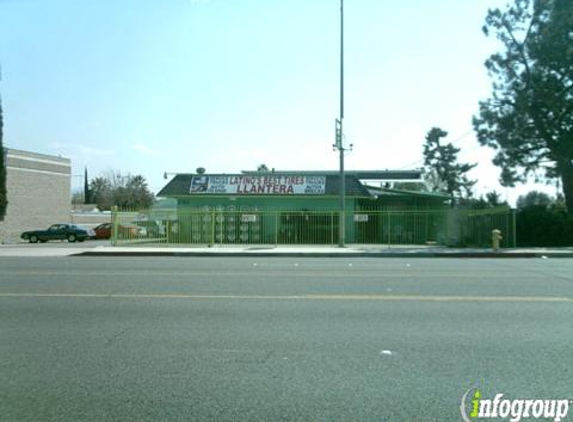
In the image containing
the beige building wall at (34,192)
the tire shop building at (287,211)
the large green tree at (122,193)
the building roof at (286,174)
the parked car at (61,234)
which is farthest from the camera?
the large green tree at (122,193)

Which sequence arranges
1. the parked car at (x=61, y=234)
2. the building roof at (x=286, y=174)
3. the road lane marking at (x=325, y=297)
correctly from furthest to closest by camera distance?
the parked car at (x=61, y=234), the building roof at (x=286, y=174), the road lane marking at (x=325, y=297)

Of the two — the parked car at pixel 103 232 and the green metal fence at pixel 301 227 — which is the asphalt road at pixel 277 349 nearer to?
the green metal fence at pixel 301 227

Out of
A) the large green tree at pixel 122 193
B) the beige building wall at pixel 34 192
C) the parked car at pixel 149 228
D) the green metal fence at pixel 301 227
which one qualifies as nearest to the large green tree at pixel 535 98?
the green metal fence at pixel 301 227

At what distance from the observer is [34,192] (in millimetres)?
48812

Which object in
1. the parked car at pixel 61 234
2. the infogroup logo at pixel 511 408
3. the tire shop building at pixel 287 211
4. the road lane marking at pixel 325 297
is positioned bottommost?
the infogroup logo at pixel 511 408

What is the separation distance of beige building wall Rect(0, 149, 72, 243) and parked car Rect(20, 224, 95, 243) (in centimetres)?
373

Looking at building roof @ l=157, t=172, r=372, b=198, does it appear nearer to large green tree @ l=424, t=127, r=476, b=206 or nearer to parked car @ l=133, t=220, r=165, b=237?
parked car @ l=133, t=220, r=165, b=237

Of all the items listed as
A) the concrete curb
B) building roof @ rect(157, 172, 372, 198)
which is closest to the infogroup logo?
the concrete curb

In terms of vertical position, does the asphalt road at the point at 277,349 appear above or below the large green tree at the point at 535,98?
below

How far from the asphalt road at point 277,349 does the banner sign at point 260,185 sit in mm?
23180

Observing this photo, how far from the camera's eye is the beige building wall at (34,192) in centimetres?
4619

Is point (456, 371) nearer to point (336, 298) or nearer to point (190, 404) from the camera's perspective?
point (190, 404)

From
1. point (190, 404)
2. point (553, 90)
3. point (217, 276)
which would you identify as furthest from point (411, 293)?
point (553, 90)

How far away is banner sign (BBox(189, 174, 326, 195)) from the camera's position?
35.8m
